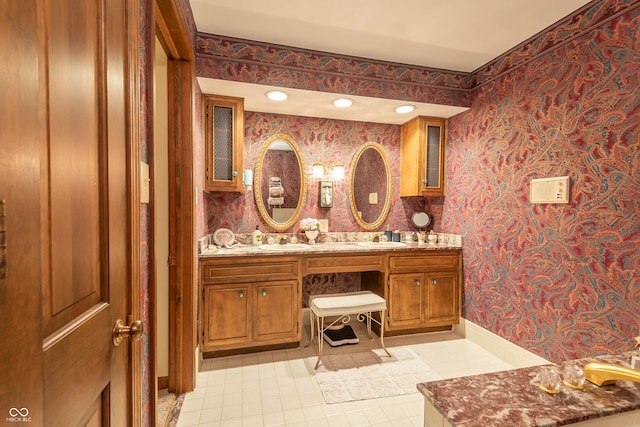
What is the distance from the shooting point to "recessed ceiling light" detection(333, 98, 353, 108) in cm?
262

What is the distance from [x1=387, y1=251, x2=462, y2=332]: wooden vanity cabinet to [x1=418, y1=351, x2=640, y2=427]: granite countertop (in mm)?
1935

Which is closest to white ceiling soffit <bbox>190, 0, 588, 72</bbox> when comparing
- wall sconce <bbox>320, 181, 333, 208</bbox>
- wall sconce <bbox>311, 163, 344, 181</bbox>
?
wall sconce <bbox>311, 163, 344, 181</bbox>

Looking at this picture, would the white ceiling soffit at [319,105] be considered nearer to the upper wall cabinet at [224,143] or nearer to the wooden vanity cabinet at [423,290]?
the upper wall cabinet at [224,143]

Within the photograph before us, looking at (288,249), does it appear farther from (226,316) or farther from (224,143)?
(224,143)

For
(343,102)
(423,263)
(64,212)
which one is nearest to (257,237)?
(343,102)

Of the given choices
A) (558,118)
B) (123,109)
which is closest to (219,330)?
(123,109)

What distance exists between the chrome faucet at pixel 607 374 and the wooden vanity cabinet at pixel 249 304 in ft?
6.49

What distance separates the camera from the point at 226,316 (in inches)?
92.6

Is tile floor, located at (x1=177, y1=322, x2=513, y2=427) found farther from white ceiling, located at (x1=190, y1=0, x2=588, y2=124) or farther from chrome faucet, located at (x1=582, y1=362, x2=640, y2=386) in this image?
white ceiling, located at (x1=190, y1=0, x2=588, y2=124)

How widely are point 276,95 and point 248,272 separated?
1572 mm

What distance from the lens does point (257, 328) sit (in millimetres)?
2428

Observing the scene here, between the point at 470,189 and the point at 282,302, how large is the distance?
2.15m

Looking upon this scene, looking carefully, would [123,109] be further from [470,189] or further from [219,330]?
[470,189]

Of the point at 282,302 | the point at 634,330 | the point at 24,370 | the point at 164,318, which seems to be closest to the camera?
the point at 24,370
